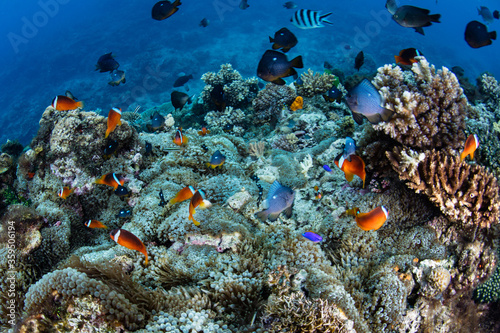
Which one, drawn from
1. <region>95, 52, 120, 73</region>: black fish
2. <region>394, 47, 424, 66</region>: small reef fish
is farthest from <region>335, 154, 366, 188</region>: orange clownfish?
<region>95, 52, 120, 73</region>: black fish

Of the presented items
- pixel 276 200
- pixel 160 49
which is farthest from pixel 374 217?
pixel 160 49

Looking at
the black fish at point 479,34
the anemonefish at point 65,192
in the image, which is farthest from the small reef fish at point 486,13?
the anemonefish at point 65,192

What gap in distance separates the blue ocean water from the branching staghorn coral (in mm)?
18542

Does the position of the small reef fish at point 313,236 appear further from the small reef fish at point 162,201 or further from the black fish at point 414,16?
the black fish at point 414,16

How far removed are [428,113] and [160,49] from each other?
31.5 m

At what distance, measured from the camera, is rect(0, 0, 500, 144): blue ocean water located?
22953 mm

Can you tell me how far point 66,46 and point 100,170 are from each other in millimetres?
43012

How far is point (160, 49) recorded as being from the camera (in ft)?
94.6

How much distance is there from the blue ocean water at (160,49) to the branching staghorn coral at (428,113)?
730 inches

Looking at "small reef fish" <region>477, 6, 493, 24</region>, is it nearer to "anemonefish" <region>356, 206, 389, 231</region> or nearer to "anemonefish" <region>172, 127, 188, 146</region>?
"anemonefish" <region>356, 206, 389, 231</region>

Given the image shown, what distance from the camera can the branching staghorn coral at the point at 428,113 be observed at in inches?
122

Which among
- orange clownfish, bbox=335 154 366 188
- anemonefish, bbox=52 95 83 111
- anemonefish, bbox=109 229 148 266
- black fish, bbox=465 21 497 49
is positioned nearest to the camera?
anemonefish, bbox=109 229 148 266

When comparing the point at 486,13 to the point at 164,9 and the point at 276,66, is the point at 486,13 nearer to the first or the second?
the point at 276,66

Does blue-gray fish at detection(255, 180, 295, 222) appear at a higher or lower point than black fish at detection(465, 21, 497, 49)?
higher
